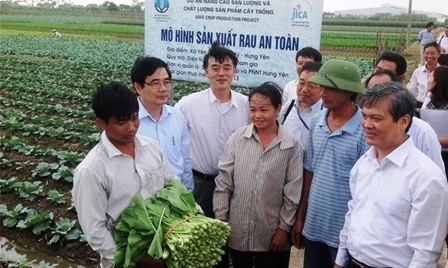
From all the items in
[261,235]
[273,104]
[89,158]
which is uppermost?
[273,104]

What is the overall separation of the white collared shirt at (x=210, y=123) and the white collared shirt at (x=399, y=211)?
4.68 ft

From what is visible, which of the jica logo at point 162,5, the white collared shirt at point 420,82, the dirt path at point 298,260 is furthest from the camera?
the white collared shirt at point 420,82

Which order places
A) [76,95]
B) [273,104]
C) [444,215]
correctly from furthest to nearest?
[76,95]
[273,104]
[444,215]

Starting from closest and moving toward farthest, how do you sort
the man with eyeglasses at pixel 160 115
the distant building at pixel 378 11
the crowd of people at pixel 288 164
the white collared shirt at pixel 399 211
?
the white collared shirt at pixel 399 211 → the crowd of people at pixel 288 164 → the man with eyeglasses at pixel 160 115 → the distant building at pixel 378 11

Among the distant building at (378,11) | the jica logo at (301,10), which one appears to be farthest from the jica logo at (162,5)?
the distant building at (378,11)

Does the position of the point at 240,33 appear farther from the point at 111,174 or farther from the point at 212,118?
the point at 111,174

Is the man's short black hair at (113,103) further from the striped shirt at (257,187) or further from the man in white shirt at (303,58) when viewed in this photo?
the man in white shirt at (303,58)

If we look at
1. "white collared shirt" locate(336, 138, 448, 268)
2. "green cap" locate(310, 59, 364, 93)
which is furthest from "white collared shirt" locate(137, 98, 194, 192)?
"white collared shirt" locate(336, 138, 448, 268)

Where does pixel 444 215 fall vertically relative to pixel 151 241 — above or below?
above

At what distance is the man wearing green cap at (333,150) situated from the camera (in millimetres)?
2875

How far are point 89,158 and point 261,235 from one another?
4.28ft

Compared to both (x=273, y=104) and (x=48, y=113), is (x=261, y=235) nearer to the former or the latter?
(x=273, y=104)

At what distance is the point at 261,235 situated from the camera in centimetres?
320

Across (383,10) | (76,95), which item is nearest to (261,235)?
(76,95)
